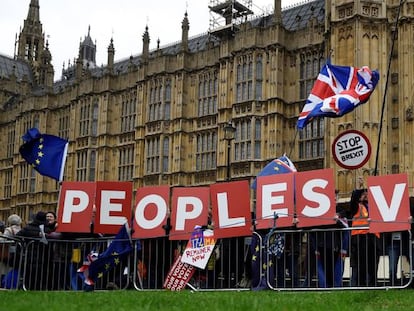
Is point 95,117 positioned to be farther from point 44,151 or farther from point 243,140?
point 44,151

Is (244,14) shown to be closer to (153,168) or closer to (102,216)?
(153,168)

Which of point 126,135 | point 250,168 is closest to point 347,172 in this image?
point 250,168

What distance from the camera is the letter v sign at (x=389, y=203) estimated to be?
10148mm

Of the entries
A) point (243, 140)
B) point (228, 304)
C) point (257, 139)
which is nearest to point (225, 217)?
point (228, 304)

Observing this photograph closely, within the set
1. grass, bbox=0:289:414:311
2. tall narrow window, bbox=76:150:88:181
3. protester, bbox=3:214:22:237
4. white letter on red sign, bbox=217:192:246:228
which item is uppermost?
tall narrow window, bbox=76:150:88:181

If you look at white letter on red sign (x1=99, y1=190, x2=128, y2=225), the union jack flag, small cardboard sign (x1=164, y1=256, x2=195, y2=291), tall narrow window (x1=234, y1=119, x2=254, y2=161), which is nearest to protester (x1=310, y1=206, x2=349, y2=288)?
small cardboard sign (x1=164, y1=256, x2=195, y2=291)

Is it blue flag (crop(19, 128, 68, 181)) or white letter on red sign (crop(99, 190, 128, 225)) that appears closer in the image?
white letter on red sign (crop(99, 190, 128, 225))

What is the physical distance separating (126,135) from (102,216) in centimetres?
2694

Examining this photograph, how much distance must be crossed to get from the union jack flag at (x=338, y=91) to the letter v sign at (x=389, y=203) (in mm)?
5464

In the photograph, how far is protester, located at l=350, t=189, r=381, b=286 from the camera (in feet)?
34.1

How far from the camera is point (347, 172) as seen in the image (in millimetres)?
25219

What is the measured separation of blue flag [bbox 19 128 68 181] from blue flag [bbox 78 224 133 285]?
171 inches

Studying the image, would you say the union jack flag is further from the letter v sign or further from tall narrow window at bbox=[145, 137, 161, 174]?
tall narrow window at bbox=[145, 137, 161, 174]

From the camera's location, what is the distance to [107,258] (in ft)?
38.0
